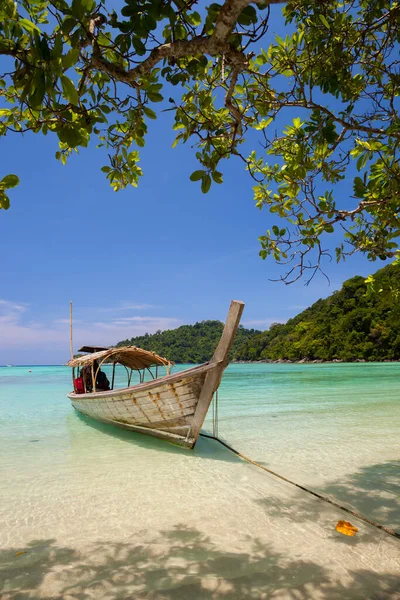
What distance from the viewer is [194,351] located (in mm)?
80062

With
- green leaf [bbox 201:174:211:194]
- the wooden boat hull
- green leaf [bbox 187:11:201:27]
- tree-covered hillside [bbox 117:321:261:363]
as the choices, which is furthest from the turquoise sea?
tree-covered hillside [bbox 117:321:261:363]

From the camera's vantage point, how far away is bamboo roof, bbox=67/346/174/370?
25.5 ft

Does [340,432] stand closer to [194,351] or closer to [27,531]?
[27,531]

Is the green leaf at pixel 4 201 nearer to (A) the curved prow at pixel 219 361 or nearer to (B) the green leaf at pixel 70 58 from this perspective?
(B) the green leaf at pixel 70 58

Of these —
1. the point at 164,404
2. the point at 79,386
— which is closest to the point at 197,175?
the point at 164,404

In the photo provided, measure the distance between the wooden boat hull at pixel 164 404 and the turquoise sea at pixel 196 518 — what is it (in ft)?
0.95

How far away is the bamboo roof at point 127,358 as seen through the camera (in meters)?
7.77

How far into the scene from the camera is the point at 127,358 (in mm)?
9250

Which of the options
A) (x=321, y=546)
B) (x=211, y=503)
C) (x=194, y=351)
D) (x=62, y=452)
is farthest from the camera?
(x=194, y=351)

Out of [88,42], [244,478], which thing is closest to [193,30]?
[88,42]

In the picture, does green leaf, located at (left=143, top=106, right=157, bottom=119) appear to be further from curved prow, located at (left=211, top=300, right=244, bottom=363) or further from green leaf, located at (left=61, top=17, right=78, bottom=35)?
curved prow, located at (left=211, top=300, right=244, bottom=363)

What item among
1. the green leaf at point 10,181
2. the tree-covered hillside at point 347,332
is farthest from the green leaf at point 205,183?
the tree-covered hillside at point 347,332

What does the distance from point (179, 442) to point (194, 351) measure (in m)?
74.5

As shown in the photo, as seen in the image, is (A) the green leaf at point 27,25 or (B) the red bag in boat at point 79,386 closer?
(A) the green leaf at point 27,25
